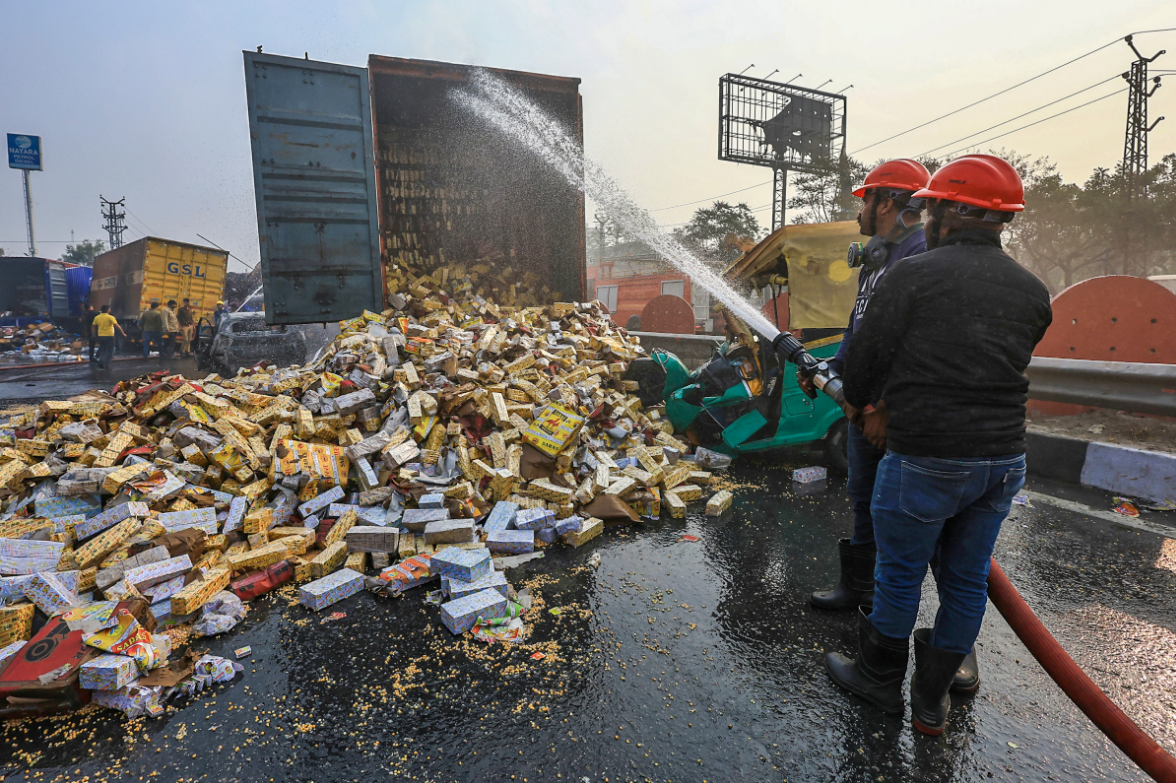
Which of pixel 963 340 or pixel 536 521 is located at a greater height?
pixel 963 340

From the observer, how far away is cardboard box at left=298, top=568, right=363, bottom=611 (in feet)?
10.1

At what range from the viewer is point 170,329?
17156 mm

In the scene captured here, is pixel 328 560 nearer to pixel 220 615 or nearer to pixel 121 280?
pixel 220 615

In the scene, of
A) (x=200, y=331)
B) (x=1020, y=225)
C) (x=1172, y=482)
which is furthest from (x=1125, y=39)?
(x=200, y=331)

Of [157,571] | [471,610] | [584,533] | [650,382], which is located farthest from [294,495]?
[650,382]

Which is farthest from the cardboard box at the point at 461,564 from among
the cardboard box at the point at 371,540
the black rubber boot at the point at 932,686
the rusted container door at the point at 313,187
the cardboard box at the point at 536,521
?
the rusted container door at the point at 313,187

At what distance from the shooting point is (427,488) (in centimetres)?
416

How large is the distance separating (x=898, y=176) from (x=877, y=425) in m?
1.31

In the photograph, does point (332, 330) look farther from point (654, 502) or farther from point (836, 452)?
point (836, 452)

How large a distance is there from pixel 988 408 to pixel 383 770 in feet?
7.93

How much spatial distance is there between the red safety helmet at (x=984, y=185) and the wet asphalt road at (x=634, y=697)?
1.92m

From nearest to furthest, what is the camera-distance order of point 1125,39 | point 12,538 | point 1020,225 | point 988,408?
point 988,408 → point 12,538 → point 1125,39 → point 1020,225

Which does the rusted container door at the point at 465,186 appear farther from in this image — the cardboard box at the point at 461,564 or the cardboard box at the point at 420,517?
the cardboard box at the point at 461,564

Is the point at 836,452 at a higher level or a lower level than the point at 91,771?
higher
